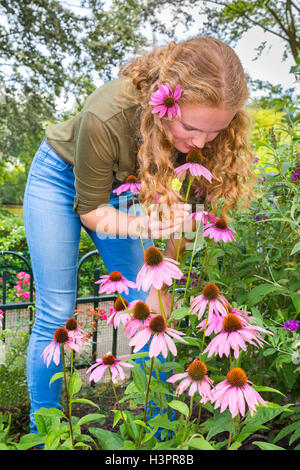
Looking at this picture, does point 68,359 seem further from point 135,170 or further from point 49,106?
point 49,106

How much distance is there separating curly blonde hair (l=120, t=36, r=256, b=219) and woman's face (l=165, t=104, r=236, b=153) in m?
0.02

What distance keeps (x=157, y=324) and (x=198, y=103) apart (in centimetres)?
62

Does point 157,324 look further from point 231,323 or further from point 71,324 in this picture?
point 71,324

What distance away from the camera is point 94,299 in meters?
2.61

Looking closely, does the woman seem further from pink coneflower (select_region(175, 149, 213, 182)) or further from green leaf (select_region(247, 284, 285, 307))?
green leaf (select_region(247, 284, 285, 307))

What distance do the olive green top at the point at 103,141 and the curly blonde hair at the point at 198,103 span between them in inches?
2.4

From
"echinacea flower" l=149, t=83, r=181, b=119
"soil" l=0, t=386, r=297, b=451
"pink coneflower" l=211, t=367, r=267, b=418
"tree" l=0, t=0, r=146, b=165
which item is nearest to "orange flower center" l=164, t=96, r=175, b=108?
"echinacea flower" l=149, t=83, r=181, b=119

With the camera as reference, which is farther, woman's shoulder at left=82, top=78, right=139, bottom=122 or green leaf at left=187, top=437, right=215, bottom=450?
woman's shoulder at left=82, top=78, right=139, bottom=122

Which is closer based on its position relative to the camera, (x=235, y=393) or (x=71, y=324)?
(x=235, y=393)

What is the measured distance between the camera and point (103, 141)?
52.5 inches

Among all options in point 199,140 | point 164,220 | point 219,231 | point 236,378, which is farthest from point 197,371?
point 199,140

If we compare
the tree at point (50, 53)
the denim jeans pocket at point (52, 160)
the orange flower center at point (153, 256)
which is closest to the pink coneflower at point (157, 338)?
the orange flower center at point (153, 256)

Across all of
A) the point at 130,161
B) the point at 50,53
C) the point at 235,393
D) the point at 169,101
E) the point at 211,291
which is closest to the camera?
the point at 235,393

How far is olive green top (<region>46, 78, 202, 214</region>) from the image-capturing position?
132 centimetres
